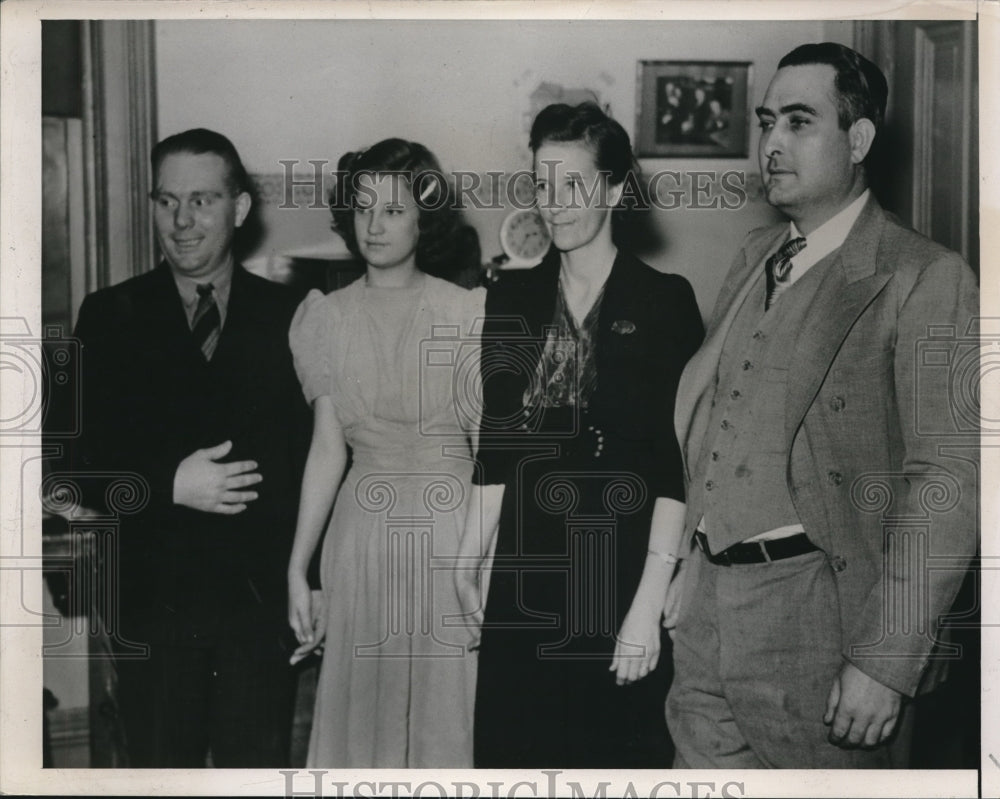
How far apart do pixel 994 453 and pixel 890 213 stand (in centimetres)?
61

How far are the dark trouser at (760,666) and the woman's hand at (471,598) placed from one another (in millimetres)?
463

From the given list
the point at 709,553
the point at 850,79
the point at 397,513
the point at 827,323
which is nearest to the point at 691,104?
→ the point at 850,79

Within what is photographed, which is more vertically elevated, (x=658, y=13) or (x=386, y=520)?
(x=658, y=13)

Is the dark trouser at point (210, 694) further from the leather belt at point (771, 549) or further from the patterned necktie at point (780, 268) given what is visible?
the patterned necktie at point (780, 268)

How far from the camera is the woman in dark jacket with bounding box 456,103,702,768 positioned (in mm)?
2758

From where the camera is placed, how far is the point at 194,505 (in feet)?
9.17

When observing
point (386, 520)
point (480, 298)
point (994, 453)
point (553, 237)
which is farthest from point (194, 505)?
point (994, 453)

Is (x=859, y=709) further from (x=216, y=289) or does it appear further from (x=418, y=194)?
A: (x=216, y=289)

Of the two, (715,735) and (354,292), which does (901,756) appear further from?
(354,292)

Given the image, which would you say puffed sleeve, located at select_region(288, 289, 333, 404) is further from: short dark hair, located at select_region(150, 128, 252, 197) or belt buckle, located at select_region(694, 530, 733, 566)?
belt buckle, located at select_region(694, 530, 733, 566)

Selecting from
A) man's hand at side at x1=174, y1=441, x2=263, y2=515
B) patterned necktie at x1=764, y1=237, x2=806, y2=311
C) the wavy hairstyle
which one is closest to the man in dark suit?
man's hand at side at x1=174, y1=441, x2=263, y2=515

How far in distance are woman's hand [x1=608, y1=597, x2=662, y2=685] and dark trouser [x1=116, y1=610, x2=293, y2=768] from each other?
2.57 ft

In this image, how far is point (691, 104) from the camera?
2.77 metres

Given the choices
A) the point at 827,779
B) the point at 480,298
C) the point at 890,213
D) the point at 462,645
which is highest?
the point at 890,213
